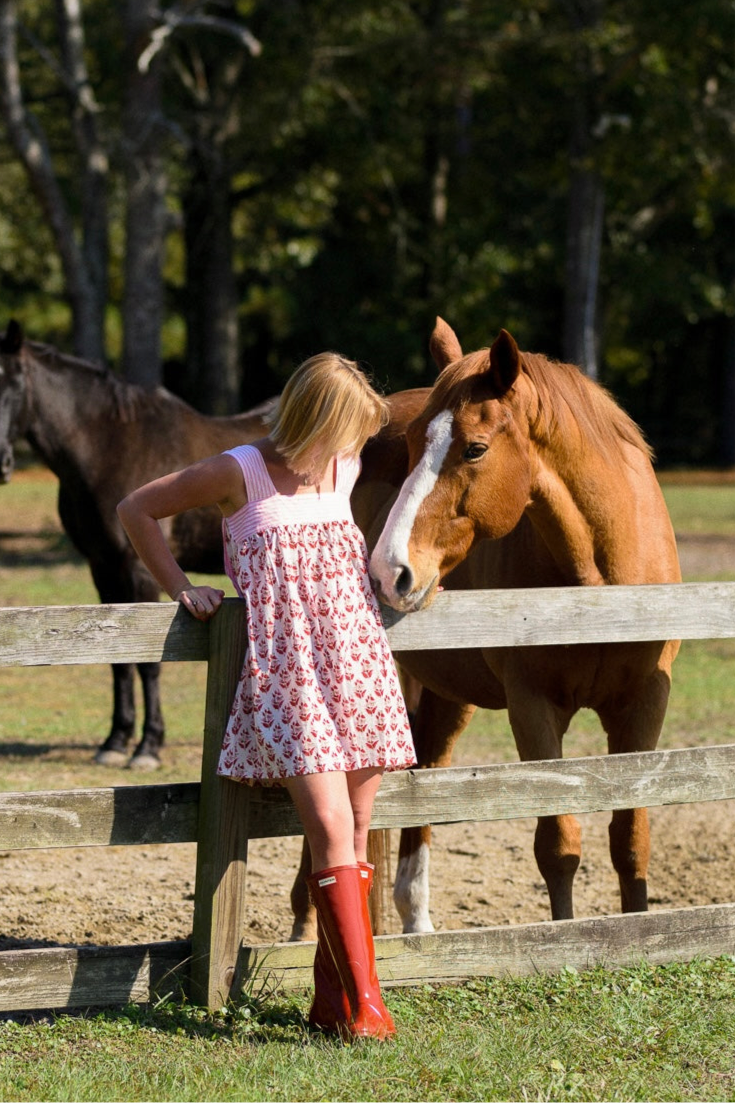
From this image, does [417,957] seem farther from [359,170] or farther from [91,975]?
[359,170]

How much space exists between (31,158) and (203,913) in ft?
47.8

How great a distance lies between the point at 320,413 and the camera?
3465 mm

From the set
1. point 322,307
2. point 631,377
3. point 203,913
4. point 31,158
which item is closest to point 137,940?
point 203,913

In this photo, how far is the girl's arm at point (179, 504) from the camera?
3502mm

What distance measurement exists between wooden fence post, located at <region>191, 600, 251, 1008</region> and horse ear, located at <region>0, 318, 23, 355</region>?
182 inches

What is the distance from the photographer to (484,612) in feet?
12.5

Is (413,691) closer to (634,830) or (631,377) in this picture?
(634,830)

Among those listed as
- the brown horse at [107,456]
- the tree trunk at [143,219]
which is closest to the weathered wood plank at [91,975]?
the brown horse at [107,456]

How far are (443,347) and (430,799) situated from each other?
5.07 ft

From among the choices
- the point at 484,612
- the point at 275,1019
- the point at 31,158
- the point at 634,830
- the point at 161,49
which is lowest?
the point at 275,1019

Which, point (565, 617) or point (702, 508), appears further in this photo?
point (702, 508)

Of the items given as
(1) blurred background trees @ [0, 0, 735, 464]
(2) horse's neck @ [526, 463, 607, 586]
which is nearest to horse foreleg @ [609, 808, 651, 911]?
(2) horse's neck @ [526, 463, 607, 586]

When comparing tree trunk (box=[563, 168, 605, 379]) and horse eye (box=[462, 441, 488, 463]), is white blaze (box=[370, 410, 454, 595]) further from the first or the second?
tree trunk (box=[563, 168, 605, 379])

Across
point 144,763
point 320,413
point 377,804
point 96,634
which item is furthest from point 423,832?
point 144,763
